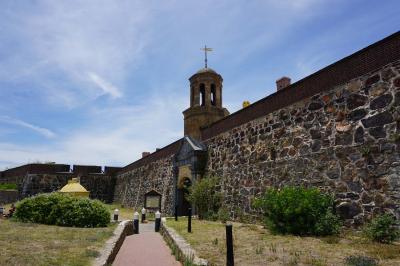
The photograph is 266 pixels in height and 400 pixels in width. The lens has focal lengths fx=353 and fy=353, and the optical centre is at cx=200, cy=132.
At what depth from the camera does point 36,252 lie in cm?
649

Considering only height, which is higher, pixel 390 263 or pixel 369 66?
pixel 369 66

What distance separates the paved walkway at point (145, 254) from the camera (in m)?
6.86

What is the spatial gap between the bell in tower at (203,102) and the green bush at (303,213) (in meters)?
10.2

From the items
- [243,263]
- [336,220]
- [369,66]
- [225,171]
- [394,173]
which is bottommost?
[243,263]

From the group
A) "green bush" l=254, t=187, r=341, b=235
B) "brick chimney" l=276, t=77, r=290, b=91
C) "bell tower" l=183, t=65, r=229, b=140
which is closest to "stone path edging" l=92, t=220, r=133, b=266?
"green bush" l=254, t=187, r=341, b=235

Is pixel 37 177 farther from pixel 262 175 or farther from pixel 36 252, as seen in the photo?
pixel 36 252

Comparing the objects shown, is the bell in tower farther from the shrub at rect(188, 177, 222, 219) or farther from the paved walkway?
the paved walkway

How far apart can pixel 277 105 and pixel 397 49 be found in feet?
14.9

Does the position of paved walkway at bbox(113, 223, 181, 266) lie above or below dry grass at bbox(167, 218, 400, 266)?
below

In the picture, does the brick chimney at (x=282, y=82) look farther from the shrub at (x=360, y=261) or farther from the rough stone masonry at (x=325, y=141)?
the shrub at (x=360, y=261)

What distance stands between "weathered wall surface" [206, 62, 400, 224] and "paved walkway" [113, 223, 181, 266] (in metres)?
4.41

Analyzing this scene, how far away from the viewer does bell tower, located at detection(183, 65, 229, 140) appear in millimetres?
19484

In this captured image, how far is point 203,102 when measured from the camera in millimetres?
19938

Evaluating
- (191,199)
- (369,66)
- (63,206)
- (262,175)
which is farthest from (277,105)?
(63,206)
